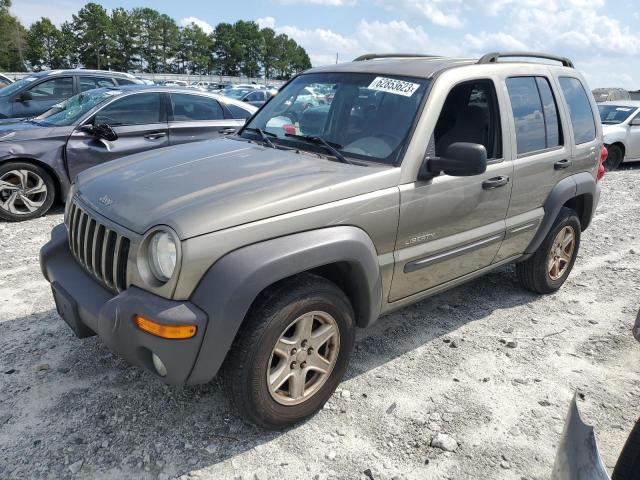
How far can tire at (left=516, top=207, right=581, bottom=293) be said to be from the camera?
4418mm

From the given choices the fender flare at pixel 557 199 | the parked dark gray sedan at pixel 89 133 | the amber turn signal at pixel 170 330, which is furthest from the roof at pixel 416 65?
the parked dark gray sedan at pixel 89 133

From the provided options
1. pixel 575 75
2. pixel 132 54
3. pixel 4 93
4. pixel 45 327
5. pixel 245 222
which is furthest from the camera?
pixel 132 54

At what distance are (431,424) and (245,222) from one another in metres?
1.55

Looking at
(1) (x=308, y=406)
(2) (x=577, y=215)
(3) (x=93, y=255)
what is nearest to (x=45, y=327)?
(3) (x=93, y=255)

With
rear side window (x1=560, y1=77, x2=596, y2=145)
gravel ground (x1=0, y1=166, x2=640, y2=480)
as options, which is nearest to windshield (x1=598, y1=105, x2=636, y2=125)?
rear side window (x1=560, y1=77, x2=596, y2=145)

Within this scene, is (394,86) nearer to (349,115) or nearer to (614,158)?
(349,115)

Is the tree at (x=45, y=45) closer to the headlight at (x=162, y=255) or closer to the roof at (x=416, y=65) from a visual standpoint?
the roof at (x=416, y=65)

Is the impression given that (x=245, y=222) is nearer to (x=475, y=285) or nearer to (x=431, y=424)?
(x=431, y=424)

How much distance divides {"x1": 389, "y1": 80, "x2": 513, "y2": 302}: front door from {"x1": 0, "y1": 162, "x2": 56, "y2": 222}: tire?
4.93 meters

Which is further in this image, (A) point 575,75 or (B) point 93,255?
(A) point 575,75

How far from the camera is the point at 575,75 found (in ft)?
14.9

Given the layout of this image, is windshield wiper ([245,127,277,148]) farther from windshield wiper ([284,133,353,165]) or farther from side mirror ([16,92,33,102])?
side mirror ([16,92,33,102])

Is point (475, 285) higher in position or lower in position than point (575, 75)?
lower

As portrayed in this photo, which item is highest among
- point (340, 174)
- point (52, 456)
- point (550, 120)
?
point (550, 120)
